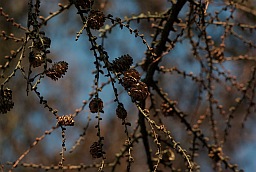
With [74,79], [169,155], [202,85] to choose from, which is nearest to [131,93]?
[169,155]

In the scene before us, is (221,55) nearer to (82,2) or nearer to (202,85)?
Result: (202,85)

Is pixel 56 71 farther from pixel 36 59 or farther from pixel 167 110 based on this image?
pixel 167 110

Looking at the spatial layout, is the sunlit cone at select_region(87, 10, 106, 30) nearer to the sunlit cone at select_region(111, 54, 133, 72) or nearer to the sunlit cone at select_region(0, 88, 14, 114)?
the sunlit cone at select_region(111, 54, 133, 72)

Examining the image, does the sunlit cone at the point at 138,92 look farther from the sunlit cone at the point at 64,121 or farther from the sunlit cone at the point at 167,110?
the sunlit cone at the point at 167,110

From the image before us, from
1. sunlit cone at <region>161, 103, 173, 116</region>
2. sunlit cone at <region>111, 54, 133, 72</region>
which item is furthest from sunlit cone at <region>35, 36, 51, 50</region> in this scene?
sunlit cone at <region>161, 103, 173, 116</region>

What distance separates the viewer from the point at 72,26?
16.3 ft

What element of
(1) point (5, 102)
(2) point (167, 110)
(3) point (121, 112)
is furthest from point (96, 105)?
(2) point (167, 110)

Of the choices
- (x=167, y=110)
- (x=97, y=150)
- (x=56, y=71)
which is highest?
(x=167, y=110)

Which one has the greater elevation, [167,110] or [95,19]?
[167,110]

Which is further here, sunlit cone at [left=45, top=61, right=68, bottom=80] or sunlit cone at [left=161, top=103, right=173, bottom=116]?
sunlit cone at [left=161, top=103, right=173, bottom=116]

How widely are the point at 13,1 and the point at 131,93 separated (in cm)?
429

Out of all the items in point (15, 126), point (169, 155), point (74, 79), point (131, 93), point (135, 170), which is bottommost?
point (131, 93)

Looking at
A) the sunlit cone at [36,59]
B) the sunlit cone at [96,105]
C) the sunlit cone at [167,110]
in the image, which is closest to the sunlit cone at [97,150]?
the sunlit cone at [96,105]

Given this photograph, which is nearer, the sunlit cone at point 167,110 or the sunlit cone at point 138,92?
the sunlit cone at point 138,92
